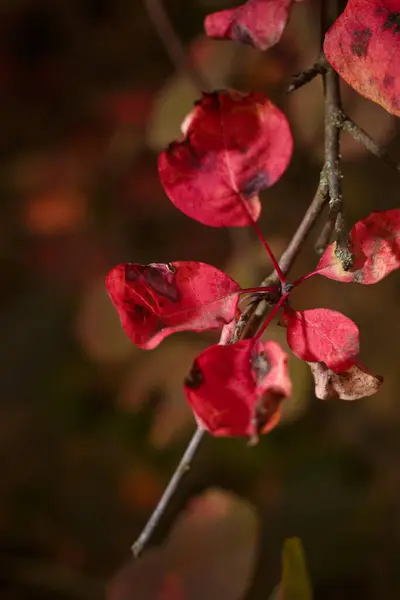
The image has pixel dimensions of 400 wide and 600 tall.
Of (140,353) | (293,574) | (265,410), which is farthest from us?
(140,353)

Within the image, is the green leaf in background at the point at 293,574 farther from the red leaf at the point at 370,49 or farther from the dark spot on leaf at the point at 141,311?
the red leaf at the point at 370,49

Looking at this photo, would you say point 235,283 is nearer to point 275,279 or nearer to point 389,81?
point 275,279

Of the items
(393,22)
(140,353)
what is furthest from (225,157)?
(140,353)

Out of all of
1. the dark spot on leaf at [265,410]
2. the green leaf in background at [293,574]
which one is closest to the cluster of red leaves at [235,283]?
the dark spot on leaf at [265,410]

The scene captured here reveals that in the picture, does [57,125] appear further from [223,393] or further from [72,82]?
[223,393]

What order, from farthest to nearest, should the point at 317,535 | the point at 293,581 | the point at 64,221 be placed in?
the point at 64,221 < the point at 317,535 < the point at 293,581

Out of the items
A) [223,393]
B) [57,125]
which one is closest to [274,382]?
[223,393]

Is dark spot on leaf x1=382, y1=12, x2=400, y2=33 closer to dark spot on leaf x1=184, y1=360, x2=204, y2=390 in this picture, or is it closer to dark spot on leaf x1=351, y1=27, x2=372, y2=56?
dark spot on leaf x1=351, y1=27, x2=372, y2=56

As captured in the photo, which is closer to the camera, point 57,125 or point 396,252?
point 396,252
